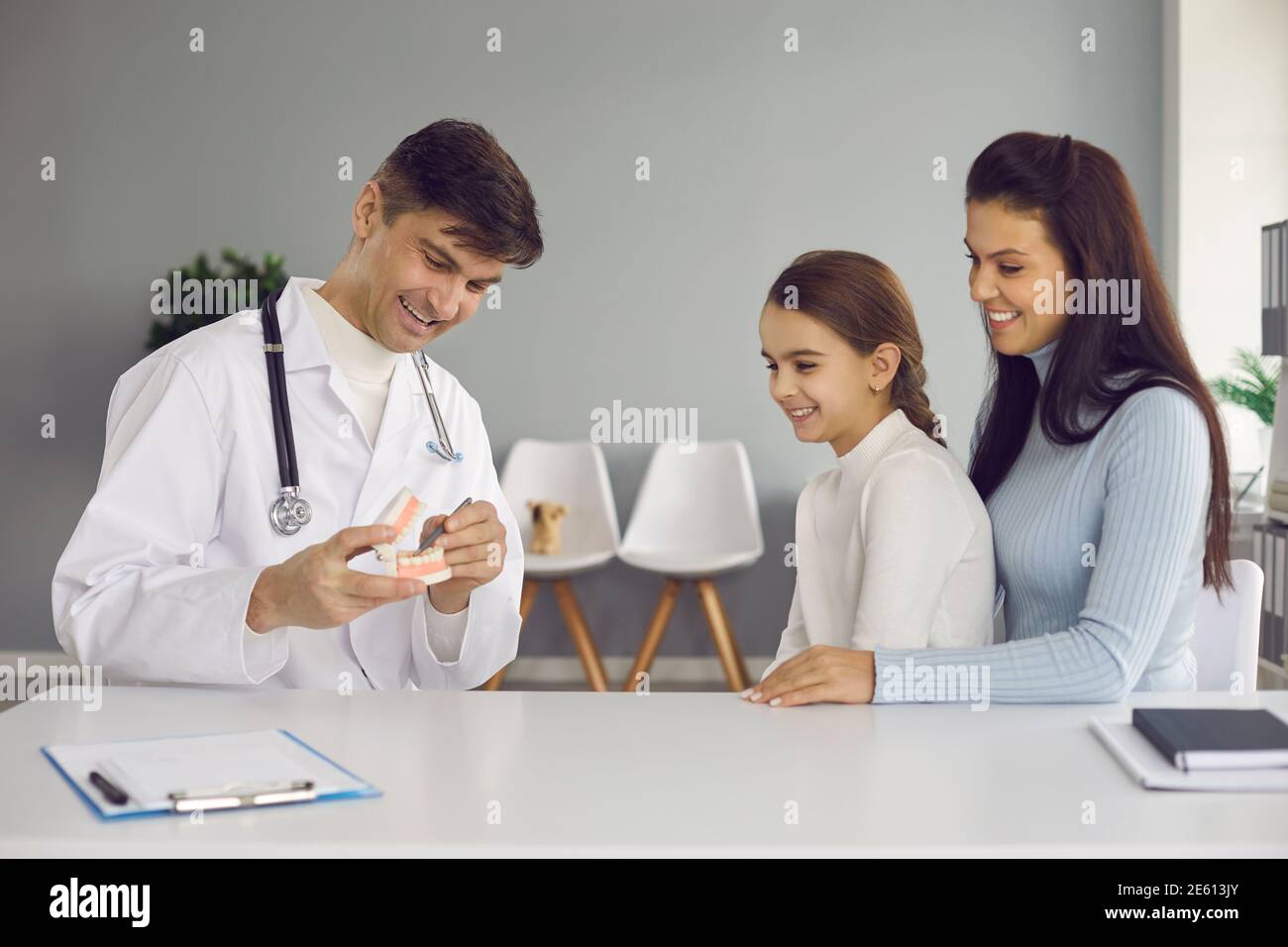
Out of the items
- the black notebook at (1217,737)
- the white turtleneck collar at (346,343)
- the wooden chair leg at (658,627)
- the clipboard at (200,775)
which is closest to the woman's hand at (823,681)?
the black notebook at (1217,737)

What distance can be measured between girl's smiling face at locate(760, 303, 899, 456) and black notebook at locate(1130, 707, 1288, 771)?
64 cm

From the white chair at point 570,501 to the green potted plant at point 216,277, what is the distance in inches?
43.5

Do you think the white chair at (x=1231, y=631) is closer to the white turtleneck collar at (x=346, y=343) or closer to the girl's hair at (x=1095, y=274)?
the girl's hair at (x=1095, y=274)

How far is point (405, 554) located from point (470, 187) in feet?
1.82

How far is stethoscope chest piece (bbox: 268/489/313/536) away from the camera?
5.76 feet

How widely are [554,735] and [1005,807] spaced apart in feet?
1.65

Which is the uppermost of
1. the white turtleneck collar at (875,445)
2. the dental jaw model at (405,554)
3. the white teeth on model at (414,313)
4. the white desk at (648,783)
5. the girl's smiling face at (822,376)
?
the white teeth on model at (414,313)

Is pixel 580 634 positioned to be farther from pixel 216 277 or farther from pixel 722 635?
pixel 216 277

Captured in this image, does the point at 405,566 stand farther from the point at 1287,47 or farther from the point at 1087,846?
the point at 1287,47

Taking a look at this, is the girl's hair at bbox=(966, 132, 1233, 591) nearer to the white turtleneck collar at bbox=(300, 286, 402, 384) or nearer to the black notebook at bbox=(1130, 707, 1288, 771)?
the black notebook at bbox=(1130, 707, 1288, 771)

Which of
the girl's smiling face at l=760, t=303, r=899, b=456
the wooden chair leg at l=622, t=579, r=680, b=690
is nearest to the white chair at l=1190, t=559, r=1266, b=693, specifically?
the girl's smiling face at l=760, t=303, r=899, b=456

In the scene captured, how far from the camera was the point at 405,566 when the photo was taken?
4.82ft

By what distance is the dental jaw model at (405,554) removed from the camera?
4.79 feet

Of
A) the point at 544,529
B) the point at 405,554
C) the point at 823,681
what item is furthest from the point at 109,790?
the point at 544,529
